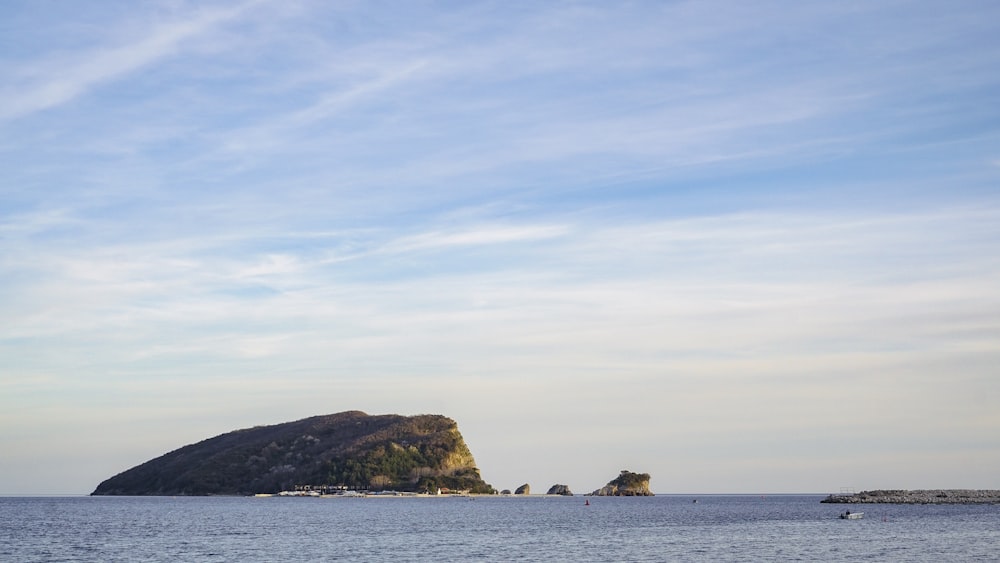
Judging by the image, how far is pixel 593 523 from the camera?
577 ft

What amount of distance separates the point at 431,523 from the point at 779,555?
274ft

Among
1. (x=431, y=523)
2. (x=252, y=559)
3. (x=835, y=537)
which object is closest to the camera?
(x=252, y=559)

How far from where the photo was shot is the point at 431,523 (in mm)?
175125

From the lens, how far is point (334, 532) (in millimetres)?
145000

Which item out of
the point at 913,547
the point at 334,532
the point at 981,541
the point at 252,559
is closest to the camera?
the point at 252,559

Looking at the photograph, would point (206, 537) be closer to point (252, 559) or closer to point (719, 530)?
point (252, 559)

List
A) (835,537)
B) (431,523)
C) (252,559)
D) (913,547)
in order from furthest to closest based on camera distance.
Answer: (431,523), (835,537), (913,547), (252,559)

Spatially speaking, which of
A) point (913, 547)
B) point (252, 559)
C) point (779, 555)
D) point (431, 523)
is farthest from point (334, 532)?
point (913, 547)

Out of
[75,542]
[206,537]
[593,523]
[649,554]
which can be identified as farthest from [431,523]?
[649,554]

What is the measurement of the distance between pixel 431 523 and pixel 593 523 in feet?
91.7

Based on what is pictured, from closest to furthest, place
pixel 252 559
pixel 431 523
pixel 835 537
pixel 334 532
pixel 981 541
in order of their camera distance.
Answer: pixel 252 559 → pixel 981 541 → pixel 835 537 → pixel 334 532 → pixel 431 523

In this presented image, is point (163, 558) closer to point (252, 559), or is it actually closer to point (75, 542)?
point (252, 559)

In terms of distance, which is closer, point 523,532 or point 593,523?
point 523,532

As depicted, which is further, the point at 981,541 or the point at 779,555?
the point at 981,541
